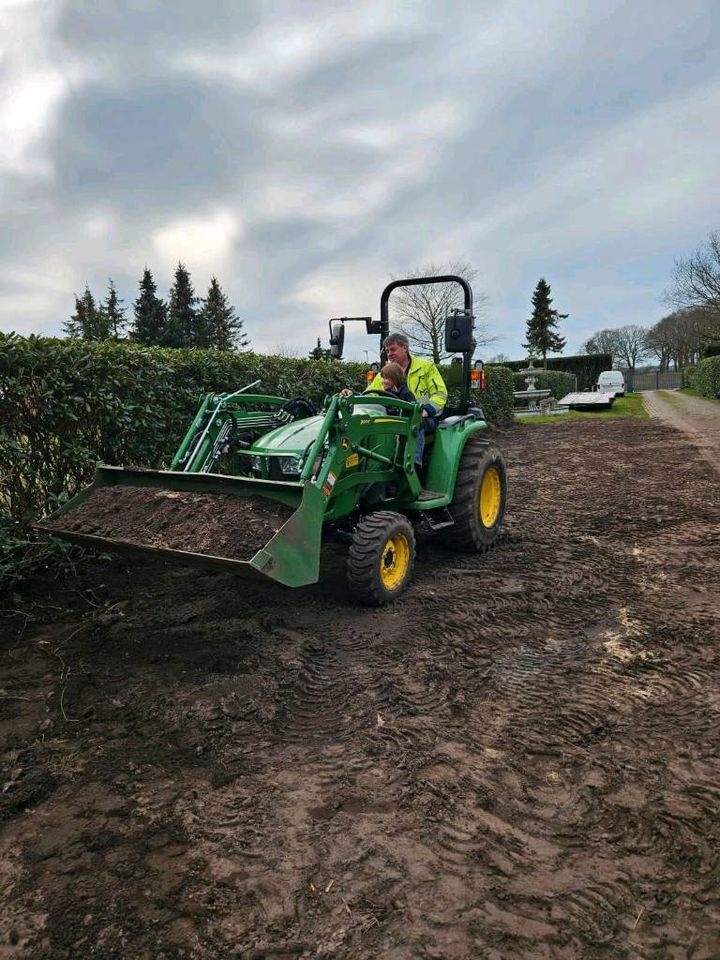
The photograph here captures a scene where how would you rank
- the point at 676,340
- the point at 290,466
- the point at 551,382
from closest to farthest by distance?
the point at 290,466
the point at 551,382
the point at 676,340

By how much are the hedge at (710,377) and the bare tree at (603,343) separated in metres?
43.2

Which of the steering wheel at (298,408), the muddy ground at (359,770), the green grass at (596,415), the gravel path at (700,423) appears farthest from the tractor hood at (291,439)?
the green grass at (596,415)

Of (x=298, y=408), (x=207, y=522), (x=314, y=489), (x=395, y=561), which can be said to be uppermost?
(x=298, y=408)

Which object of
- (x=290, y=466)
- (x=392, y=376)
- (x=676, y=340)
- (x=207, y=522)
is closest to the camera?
(x=207, y=522)

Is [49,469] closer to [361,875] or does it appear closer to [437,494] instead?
[437,494]

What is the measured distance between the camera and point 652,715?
3.04m

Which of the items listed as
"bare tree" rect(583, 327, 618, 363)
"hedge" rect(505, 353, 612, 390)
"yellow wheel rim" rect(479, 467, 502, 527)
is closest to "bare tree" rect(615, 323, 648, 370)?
"bare tree" rect(583, 327, 618, 363)

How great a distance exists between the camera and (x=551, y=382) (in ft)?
112

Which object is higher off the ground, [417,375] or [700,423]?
[417,375]

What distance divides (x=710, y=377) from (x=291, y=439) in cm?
3143

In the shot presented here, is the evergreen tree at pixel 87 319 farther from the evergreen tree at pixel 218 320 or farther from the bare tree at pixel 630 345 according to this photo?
the bare tree at pixel 630 345

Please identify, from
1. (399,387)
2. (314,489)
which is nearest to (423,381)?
(399,387)

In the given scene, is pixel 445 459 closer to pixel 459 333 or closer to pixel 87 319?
pixel 459 333

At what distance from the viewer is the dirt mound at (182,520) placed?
3.67 metres
